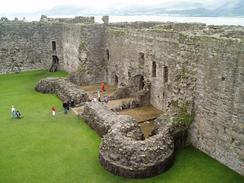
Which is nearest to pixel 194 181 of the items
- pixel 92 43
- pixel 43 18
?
pixel 92 43

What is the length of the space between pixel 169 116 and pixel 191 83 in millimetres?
2002

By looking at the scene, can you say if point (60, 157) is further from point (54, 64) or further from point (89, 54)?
point (54, 64)

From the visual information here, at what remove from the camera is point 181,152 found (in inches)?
698

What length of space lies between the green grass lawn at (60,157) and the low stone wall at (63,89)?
4.38 feet

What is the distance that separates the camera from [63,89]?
87.8ft

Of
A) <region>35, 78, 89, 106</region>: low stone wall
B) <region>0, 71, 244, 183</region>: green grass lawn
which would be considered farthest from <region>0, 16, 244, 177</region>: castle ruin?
<region>0, 71, 244, 183</region>: green grass lawn

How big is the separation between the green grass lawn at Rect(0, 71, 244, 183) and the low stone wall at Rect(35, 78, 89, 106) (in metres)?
1.33

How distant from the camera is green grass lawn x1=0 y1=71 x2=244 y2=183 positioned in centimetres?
1550

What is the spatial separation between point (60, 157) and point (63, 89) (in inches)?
396

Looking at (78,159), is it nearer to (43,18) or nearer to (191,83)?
(191,83)

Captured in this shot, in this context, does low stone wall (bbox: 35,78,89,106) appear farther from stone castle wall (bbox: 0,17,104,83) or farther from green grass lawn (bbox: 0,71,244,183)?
stone castle wall (bbox: 0,17,104,83)

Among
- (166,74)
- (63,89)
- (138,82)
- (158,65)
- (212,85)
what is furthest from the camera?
(63,89)

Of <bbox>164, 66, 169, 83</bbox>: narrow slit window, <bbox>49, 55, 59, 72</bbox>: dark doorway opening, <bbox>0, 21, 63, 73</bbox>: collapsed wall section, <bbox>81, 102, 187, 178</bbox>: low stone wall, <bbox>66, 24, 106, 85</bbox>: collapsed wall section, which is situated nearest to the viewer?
<bbox>81, 102, 187, 178</bbox>: low stone wall

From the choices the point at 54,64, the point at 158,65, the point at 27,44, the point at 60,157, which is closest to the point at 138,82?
the point at 158,65
